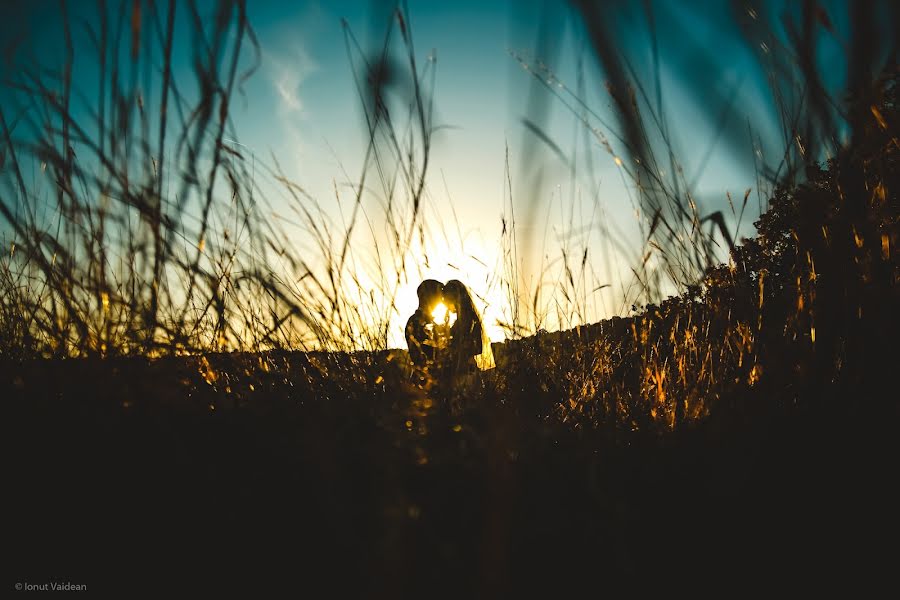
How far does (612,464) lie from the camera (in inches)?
34.6

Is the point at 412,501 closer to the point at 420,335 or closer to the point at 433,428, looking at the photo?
the point at 433,428

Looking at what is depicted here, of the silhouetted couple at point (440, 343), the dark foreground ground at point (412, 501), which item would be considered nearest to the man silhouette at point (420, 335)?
the silhouetted couple at point (440, 343)

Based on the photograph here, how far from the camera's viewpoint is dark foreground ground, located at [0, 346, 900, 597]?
→ 56 cm

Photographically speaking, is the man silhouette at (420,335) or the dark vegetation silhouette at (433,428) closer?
the dark vegetation silhouette at (433,428)

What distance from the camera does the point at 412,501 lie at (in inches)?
27.0

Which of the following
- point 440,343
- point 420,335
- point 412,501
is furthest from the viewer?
point 420,335

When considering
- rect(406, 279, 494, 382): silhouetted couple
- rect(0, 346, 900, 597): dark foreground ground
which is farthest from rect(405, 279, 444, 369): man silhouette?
rect(0, 346, 900, 597): dark foreground ground

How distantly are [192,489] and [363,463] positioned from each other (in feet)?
0.93

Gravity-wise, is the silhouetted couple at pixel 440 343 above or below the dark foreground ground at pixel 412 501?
above

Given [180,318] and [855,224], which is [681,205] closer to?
[855,224]

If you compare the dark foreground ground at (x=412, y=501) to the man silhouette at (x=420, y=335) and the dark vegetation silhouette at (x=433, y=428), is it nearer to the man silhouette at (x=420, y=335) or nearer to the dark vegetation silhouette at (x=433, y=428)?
the dark vegetation silhouette at (x=433, y=428)

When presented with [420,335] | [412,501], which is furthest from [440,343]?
[412,501]

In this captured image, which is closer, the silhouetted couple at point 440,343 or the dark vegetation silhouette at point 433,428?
the dark vegetation silhouette at point 433,428

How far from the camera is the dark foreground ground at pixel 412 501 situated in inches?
22.0
